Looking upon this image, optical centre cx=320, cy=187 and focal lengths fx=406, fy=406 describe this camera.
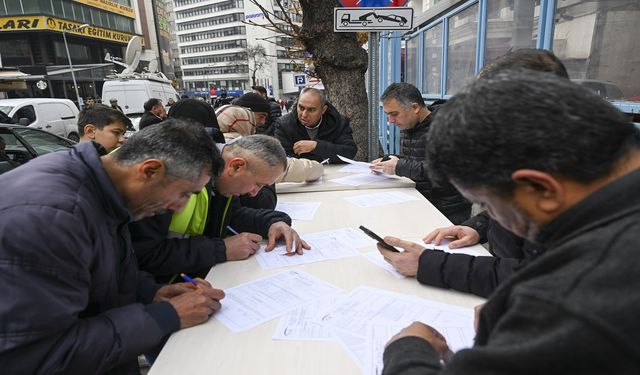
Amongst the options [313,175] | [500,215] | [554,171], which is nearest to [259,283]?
[500,215]

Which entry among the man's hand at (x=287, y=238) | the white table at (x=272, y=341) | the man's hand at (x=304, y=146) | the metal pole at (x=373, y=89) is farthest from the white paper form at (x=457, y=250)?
the metal pole at (x=373, y=89)

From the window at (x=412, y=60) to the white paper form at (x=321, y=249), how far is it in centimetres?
649

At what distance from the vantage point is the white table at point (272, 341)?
1130 mm

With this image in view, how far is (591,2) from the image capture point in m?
2.64

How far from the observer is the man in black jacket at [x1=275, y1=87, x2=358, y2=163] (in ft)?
12.7

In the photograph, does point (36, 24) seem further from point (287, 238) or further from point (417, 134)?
point (287, 238)

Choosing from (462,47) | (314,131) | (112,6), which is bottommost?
(314,131)

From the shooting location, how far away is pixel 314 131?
4.06 m

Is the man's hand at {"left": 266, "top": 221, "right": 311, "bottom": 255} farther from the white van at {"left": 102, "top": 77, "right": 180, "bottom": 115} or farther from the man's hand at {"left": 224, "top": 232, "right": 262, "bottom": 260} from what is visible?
the white van at {"left": 102, "top": 77, "right": 180, "bottom": 115}

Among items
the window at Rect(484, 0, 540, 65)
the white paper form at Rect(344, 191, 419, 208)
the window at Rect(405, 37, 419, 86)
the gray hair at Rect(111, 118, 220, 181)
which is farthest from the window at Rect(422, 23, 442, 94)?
the gray hair at Rect(111, 118, 220, 181)

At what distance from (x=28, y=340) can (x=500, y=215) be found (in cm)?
115

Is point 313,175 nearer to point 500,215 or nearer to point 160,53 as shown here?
point 500,215

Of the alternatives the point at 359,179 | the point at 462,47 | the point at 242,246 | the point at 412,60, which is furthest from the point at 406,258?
the point at 412,60

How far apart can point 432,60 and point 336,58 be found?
2.31 metres
